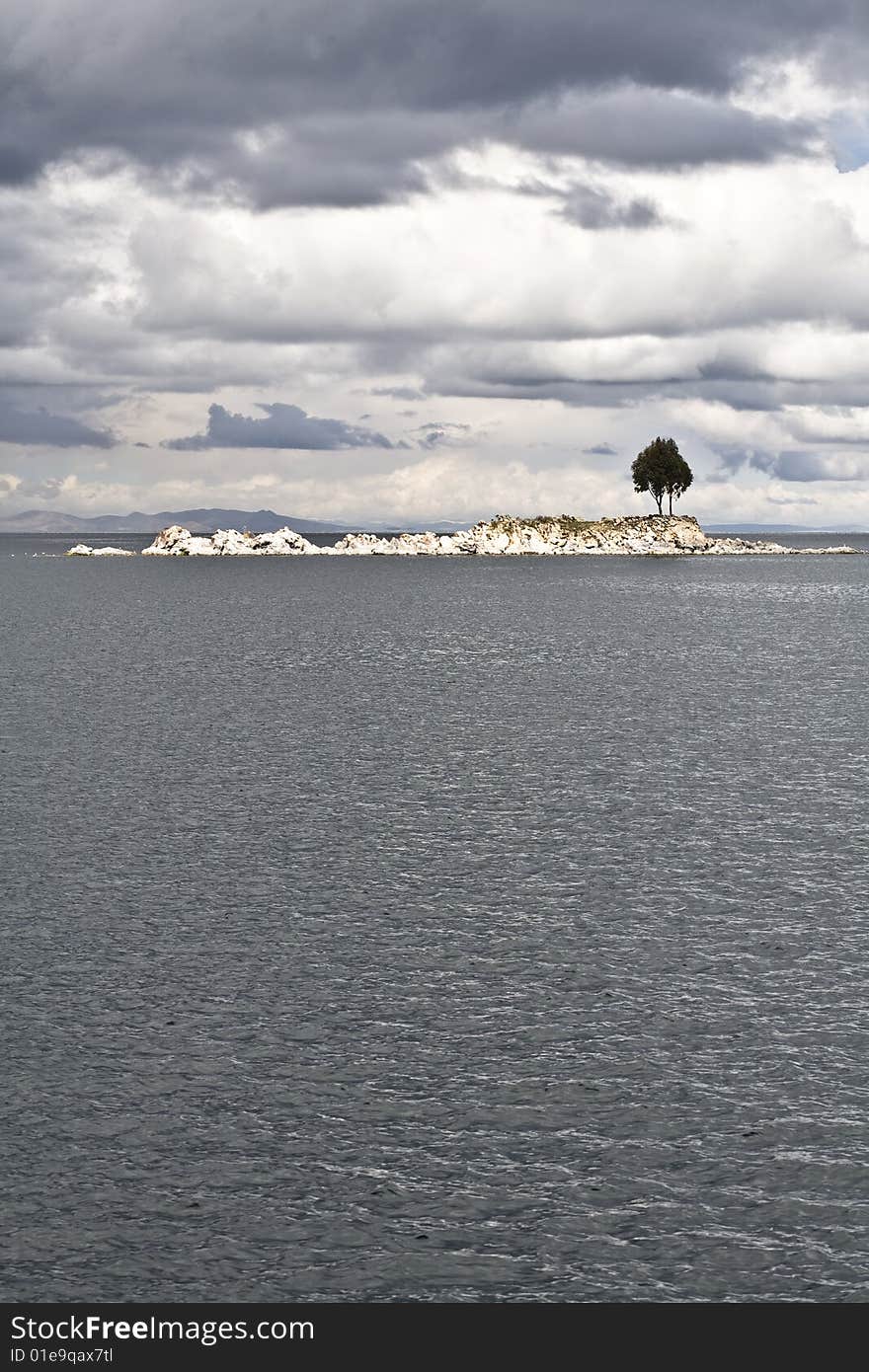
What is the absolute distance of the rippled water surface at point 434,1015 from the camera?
19.5m

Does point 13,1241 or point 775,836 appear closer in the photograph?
point 13,1241

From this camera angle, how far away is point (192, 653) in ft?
350

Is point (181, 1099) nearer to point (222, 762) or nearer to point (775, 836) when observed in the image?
point (775, 836)

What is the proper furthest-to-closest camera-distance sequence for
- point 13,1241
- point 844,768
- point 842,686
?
point 842,686, point 844,768, point 13,1241

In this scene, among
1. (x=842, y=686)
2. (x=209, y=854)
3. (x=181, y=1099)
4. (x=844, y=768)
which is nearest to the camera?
(x=181, y=1099)

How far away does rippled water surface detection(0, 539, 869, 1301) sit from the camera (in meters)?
19.5

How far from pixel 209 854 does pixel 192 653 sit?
6733cm

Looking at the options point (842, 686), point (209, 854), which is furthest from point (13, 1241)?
point (842, 686)

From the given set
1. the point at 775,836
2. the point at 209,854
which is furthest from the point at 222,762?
the point at 775,836

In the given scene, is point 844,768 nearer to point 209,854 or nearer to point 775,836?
point 775,836

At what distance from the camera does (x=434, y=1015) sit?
27.8 m
